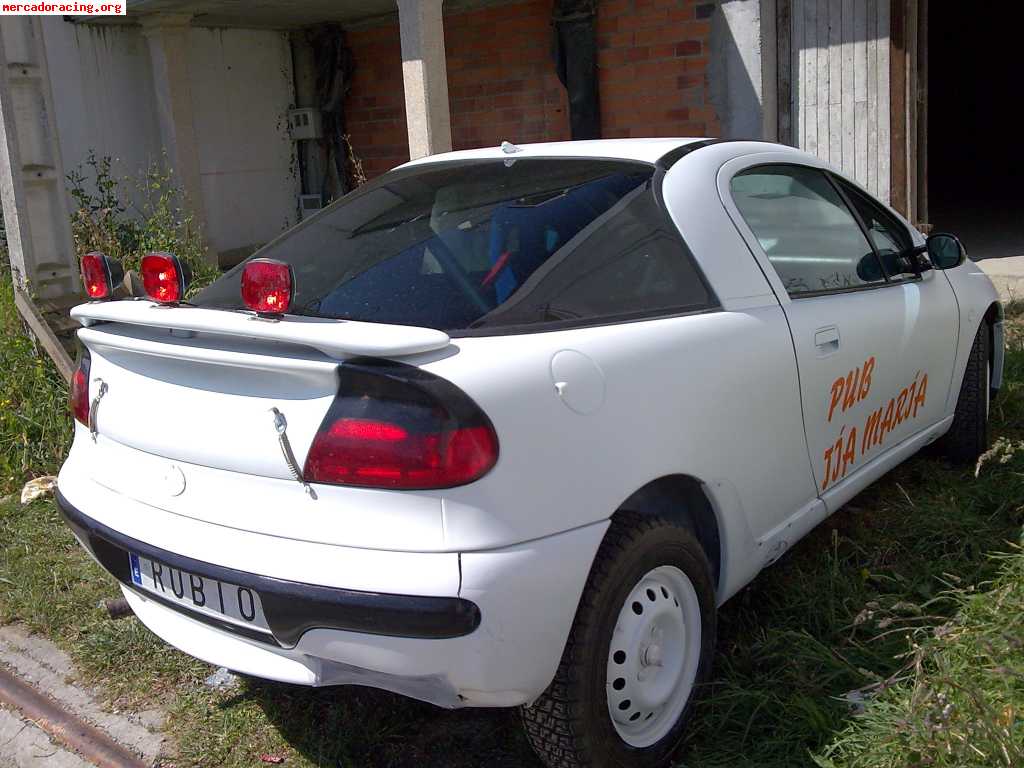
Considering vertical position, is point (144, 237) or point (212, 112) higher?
point (212, 112)

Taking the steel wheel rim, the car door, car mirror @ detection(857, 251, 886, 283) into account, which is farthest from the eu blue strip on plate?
car mirror @ detection(857, 251, 886, 283)

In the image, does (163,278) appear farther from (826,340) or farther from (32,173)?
(32,173)

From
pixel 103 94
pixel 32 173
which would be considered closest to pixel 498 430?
pixel 32 173

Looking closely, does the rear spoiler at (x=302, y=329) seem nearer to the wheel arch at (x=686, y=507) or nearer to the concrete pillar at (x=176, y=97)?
the wheel arch at (x=686, y=507)

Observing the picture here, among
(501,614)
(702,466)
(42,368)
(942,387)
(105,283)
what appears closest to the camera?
(501,614)

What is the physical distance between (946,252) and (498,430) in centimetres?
258

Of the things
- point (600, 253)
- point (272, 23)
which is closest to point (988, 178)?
point (272, 23)

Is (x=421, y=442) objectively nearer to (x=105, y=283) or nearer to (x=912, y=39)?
(x=105, y=283)

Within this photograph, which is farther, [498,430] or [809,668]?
[809,668]

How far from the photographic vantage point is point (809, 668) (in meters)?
2.95

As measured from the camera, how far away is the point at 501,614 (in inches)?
84.4

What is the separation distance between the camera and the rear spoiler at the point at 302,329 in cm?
217

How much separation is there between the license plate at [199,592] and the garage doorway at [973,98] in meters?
16.7

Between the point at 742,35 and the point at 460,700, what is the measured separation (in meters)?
6.81
